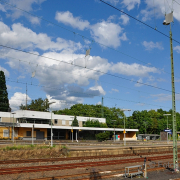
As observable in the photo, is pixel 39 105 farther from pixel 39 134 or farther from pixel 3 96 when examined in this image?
pixel 39 134

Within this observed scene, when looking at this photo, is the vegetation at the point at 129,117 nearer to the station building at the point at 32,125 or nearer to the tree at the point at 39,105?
the tree at the point at 39,105

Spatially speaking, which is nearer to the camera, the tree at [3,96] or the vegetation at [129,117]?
the tree at [3,96]

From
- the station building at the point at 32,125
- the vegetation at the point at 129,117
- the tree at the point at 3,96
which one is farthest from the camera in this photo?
the vegetation at the point at 129,117

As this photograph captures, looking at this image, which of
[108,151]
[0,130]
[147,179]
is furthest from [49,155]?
[0,130]

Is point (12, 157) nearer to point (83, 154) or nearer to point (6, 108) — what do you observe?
point (83, 154)

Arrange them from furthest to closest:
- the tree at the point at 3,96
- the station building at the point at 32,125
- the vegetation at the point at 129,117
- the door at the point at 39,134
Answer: the vegetation at the point at 129,117 < the tree at the point at 3,96 < the door at the point at 39,134 < the station building at the point at 32,125

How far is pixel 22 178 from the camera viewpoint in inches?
566

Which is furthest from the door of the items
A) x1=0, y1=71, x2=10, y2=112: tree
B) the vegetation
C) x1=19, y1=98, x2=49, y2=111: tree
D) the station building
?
x1=19, y1=98, x2=49, y2=111: tree

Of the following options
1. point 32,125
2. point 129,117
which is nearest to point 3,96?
point 32,125

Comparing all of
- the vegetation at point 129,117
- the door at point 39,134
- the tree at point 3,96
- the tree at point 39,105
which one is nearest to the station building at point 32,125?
the door at point 39,134

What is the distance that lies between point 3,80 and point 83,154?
178ft

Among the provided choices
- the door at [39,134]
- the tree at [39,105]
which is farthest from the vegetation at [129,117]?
the door at [39,134]

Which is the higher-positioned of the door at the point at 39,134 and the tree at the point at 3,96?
the tree at the point at 3,96

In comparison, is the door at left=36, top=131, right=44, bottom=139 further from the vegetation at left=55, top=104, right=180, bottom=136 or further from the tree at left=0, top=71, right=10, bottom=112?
the vegetation at left=55, top=104, right=180, bottom=136
